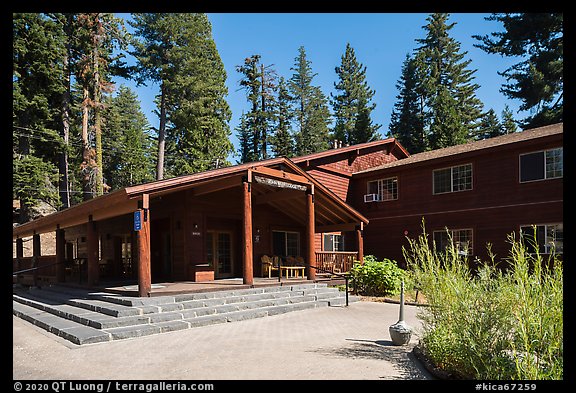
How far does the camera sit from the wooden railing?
17.5 meters

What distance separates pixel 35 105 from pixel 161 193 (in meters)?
19.4

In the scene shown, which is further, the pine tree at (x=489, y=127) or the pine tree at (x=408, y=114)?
the pine tree at (x=489, y=127)

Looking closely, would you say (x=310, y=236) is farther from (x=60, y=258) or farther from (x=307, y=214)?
(x=60, y=258)

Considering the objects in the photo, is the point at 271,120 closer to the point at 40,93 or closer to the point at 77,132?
the point at 77,132

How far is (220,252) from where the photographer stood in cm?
1540

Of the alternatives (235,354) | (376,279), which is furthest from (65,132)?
(235,354)

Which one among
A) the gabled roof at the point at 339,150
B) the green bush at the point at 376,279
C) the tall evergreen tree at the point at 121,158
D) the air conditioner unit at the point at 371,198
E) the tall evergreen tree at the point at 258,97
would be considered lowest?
the green bush at the point at 376,279

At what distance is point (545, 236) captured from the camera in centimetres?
1545

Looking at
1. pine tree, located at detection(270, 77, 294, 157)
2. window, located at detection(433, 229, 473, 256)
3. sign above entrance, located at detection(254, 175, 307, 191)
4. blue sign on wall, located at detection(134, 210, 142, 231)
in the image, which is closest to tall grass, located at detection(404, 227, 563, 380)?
blue sign on wall, located at detection(134, 210, 142, 231)

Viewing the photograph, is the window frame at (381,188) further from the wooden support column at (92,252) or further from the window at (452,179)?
the wooden support column at (92,252)

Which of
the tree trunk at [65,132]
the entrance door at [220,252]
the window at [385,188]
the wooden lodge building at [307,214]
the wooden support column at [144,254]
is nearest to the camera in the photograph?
the wooden support column at [144,254]

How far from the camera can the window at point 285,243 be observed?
1759 cm

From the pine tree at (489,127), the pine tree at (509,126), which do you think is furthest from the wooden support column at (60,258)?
the pine tree at (489,127)

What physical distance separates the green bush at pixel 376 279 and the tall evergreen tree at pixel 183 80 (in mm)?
20664
